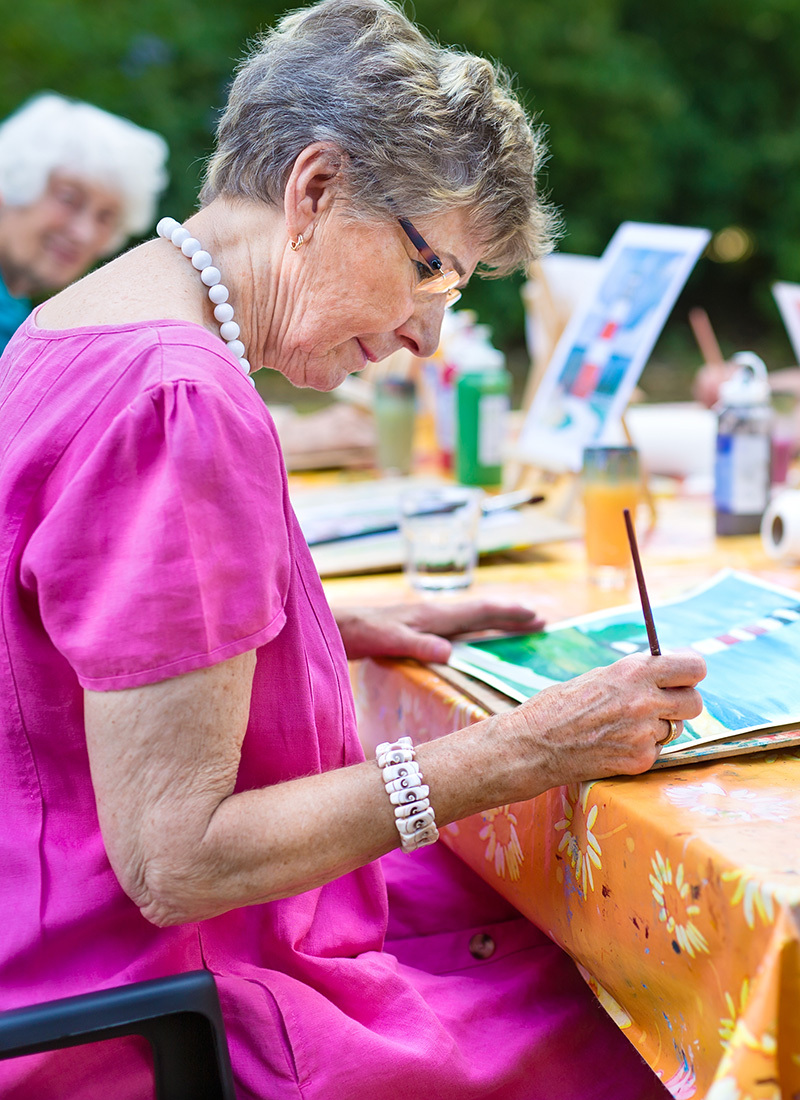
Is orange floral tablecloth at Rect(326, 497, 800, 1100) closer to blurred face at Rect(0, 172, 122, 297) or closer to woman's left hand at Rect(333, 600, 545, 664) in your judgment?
woman's left hand at Rect(333, 600, 545, 664)

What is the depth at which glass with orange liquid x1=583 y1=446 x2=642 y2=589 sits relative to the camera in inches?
63.4

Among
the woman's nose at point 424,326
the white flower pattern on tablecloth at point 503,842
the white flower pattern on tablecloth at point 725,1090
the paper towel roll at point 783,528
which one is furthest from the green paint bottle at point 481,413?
the white flower pattern on tablecloth at point 725,1090

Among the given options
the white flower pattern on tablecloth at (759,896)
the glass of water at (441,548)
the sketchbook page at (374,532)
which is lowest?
the sketchbook page at (374,532)

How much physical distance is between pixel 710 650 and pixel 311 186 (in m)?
0.65

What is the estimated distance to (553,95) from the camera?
31.2ft

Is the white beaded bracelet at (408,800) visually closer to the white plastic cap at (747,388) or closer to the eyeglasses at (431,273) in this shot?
the eyeglasses at (431,273)

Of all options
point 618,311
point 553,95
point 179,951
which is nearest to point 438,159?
point 179,951

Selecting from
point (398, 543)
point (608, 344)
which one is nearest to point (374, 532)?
point (398, 543)

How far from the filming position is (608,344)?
202 centimetres

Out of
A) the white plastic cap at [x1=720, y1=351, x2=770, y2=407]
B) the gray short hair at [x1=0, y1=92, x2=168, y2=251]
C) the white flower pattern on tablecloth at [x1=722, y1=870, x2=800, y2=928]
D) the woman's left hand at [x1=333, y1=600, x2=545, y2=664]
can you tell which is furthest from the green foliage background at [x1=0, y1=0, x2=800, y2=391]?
the white flower pattern on tablecloth at [x1=722, y1=870, x2=800, y2=928]

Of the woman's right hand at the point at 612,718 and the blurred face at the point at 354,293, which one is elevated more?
the blurred face at the point at 354,293

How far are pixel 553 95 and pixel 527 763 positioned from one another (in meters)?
9.61

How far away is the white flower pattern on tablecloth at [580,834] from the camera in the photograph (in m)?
0.94

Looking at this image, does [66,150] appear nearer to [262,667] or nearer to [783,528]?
[783,528]
